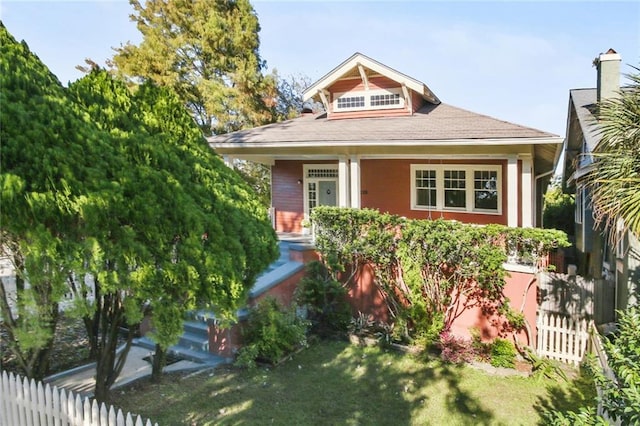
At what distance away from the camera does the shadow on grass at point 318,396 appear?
5785mm

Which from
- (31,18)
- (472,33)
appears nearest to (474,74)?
(472,33)

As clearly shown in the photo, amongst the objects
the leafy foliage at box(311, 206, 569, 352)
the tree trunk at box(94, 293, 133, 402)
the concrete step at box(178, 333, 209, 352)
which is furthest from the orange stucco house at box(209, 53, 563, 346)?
the tree trunk at box(94, 293, 133, 402)

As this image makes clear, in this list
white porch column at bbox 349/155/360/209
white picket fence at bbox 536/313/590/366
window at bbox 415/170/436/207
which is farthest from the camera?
window at bbox 415/170/436/207

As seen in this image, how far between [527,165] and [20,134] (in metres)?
10.3

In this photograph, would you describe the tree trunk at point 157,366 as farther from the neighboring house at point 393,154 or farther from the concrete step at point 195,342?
the neighboring house at point 393,154

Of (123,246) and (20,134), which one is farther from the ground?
(20,134)

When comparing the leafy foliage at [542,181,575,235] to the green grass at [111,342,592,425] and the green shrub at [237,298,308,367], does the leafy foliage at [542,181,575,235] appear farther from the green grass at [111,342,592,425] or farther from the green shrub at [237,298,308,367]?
the green shrub at [237,298,308,367]

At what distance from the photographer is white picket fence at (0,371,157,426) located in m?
3.76

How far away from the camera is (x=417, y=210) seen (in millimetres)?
13453

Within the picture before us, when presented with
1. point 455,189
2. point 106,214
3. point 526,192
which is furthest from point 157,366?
point 455,189

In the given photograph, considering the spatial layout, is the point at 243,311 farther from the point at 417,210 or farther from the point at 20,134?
the point at 417,210

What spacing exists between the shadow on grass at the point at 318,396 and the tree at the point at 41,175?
2247mm

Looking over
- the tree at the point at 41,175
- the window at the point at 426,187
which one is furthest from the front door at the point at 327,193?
the tree at the point at 41,175

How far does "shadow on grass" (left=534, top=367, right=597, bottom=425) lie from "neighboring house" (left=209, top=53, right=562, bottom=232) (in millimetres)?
3900
